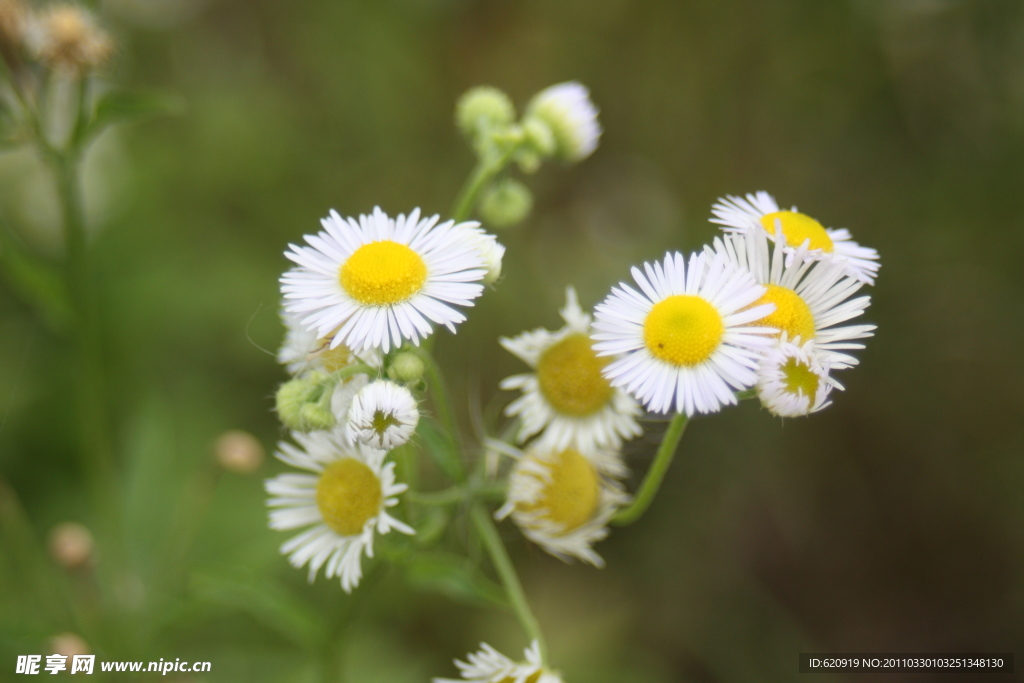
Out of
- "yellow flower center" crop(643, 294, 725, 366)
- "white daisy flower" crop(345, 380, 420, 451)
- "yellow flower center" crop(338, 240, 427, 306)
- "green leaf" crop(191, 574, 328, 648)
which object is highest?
"yellow flower center" crop(338, 240, 427, 306)

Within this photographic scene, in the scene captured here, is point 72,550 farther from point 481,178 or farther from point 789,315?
point 789,315

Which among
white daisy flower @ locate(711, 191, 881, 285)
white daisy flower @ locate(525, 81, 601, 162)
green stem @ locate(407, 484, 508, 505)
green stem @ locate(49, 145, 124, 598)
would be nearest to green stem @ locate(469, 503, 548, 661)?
green stem @ locate(407, 484, 508, 505)

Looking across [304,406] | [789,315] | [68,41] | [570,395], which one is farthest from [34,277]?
[789,315]

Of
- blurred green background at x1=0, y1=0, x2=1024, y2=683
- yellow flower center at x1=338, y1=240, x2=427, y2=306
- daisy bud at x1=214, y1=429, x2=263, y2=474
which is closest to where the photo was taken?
yellow flower center at x1=338, y1=240, x2=427, y2=306

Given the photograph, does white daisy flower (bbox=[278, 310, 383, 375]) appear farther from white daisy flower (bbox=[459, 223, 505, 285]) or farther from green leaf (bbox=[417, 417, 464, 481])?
white daisy flower (bbox=[459, 223, 505, 285])

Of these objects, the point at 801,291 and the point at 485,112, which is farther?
the point at 485,112

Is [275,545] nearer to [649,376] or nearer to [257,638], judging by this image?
[257,638]
